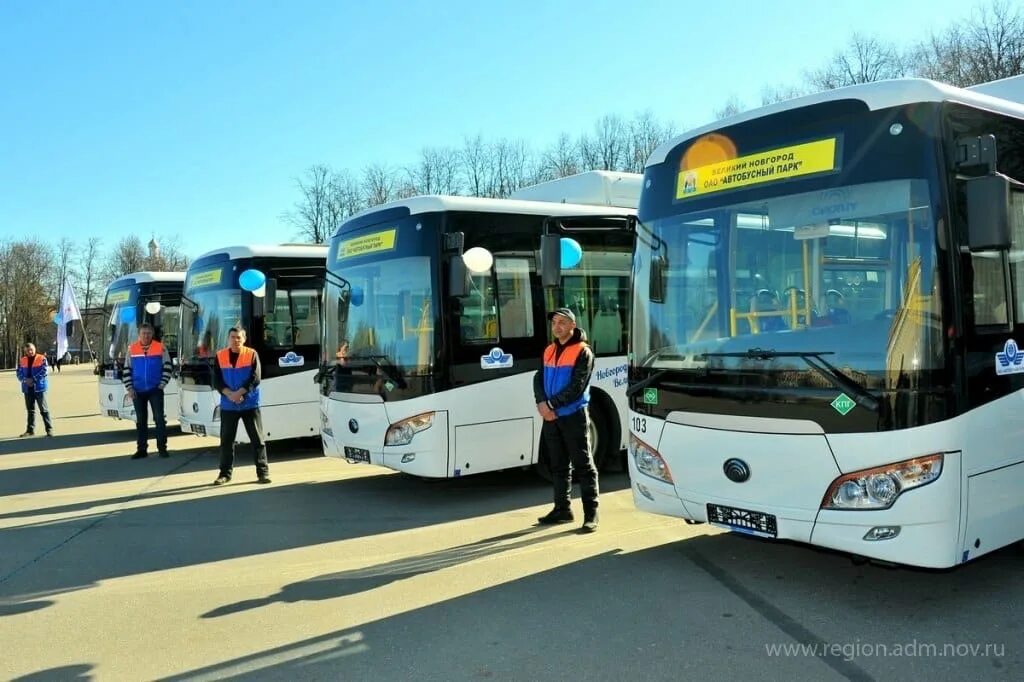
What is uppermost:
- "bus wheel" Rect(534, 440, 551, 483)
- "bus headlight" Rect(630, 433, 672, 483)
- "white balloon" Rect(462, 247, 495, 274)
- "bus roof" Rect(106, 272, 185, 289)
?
"bus roof" Rect(106, 272, 185, 289)

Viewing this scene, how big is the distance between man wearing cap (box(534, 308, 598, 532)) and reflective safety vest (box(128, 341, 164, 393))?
24.4 feet

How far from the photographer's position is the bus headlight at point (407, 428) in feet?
24.6

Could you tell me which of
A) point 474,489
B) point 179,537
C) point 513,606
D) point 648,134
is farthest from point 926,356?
point 648,134

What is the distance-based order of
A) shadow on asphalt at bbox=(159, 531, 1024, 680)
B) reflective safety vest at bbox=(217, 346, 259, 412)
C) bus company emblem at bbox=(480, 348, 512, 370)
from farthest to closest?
reflective safety vest at bbox=(217, 346, 259, 412)
bus company emblem at bbox=(480, 348, 512, 370)
shadow on asphalt at bbox=(159, 531, 1024, 680)

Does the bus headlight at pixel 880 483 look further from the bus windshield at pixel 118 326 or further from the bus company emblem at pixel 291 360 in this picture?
the bus windshield at pixel 118 326

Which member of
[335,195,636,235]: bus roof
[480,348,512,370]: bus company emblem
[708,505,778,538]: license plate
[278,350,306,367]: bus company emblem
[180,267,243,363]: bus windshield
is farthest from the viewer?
[180,267,243,363]: bus windshield

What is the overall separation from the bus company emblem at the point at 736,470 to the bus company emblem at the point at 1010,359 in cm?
152

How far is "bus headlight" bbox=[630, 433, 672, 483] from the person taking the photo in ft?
17.4

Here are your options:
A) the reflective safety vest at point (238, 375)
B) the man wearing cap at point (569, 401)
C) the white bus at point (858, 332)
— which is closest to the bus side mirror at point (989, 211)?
the white bus at point (858, 332)

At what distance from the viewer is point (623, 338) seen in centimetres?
910

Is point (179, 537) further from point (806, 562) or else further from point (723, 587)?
point (806, 562)

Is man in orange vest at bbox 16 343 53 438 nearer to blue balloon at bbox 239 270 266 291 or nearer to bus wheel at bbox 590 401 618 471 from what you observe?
blue balloon at bbox 239 270 266 291

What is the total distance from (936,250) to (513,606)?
3223 mm

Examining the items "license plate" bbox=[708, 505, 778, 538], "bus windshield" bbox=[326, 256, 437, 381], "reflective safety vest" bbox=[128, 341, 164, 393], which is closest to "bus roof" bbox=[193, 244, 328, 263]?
"reflective safety vest" bbox=[128, 341, 164, 393]
